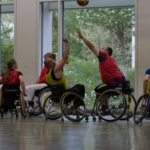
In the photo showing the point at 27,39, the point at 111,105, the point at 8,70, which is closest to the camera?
the point at 111,105

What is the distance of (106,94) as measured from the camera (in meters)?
8.71

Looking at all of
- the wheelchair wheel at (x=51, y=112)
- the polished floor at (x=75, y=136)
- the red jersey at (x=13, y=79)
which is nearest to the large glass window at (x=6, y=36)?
the red jersey at (x=13, y=79)

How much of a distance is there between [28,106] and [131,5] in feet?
12.3

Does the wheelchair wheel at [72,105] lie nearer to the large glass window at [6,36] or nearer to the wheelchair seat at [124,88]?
the wheelchair seat at [124,88]

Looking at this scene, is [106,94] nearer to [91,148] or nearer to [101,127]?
[101,127]

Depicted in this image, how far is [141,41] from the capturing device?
37.2 feet

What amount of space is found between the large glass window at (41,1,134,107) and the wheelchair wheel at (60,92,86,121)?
3.34 m

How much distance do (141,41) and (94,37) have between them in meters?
1.40

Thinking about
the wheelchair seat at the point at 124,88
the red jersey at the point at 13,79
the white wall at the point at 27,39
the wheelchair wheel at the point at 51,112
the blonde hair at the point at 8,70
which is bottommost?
the wheelchair wheel at the point at 51,112

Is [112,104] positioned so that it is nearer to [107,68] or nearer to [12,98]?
[107,68]

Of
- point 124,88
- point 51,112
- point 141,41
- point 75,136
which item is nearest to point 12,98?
point 51,112

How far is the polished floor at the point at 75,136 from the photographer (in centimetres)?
533

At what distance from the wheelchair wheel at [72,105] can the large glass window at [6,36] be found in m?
4.93

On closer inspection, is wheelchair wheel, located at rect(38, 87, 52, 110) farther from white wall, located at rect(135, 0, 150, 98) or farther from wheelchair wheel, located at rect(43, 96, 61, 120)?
white wall, located at rect(135, 0, 150, 98)
